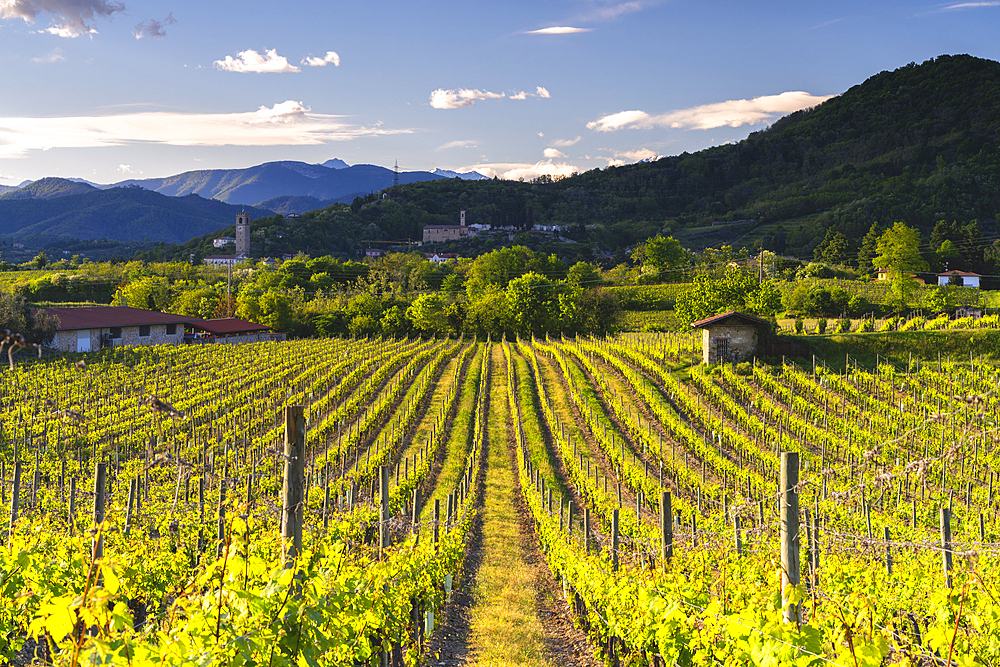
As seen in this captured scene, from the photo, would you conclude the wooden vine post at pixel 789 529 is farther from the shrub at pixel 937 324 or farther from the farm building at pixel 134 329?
the farm building at pixel 134 329

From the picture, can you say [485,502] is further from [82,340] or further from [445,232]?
[445,232]

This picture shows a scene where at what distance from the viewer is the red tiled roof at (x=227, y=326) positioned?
5122 cm

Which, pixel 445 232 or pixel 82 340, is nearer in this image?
pixel 82 340

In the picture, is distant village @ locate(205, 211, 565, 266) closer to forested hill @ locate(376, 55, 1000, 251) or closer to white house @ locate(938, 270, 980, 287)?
forested hill @ locate(376, 55, 1000, 251)

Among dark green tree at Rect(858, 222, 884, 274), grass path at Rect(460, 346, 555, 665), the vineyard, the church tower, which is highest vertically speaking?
the church tower

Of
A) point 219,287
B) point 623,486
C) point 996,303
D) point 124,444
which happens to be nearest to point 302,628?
point 623,486

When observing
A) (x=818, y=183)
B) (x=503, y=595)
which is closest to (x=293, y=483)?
(x=503, y=595)

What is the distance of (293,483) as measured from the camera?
171 inches

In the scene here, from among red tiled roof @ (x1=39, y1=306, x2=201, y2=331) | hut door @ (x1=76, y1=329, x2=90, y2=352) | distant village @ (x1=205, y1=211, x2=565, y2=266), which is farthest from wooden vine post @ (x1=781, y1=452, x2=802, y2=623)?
distant village @ (x1=205, y1=211, x2=565, y2=266)

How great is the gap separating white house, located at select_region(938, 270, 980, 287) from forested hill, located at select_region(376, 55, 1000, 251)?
4880 cm

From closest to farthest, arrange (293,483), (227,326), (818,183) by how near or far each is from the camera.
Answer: (293,483) → (227,326) → (818,183)

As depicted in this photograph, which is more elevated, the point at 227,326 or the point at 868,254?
the point at 868,254

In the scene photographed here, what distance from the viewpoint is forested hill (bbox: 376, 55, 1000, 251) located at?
119 meters

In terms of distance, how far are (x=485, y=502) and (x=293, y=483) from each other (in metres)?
11.2
